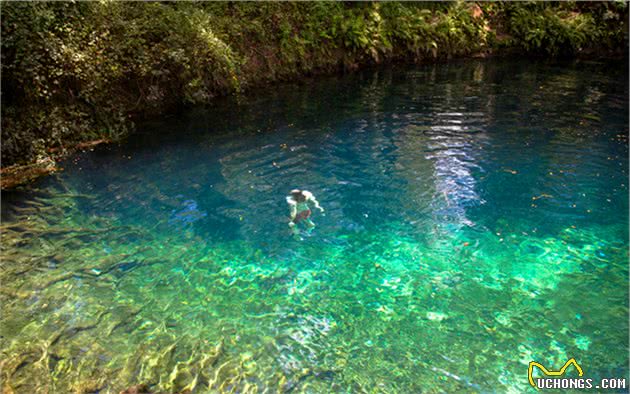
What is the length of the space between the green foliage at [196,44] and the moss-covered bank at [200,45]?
0.12ft

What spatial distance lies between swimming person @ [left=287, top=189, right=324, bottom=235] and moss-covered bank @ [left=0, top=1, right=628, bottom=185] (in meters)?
6.81

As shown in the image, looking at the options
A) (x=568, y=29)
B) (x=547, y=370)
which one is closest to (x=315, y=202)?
(x=547, y=370)

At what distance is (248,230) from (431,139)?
624 centimetres

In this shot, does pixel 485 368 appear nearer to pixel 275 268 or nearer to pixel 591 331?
pixel 591 331

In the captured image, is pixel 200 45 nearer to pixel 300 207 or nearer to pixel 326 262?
pixel 300 207

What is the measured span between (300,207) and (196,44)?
8.44m

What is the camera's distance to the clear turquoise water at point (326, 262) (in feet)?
17.0

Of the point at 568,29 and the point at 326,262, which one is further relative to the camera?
the point at 568,29

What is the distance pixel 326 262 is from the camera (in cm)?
704

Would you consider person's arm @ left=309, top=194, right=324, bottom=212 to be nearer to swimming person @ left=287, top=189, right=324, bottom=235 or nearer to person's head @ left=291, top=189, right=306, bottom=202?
swimming person @ left=287, top=189, right=324, bottom=235

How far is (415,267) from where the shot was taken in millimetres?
6812

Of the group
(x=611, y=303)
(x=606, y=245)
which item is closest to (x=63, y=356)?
(x=611, y=303)

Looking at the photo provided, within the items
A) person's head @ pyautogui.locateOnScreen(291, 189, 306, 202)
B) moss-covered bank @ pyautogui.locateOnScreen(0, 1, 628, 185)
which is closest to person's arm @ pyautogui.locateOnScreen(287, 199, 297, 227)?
person's head @ pyautogui.locateOnScreen(291, 189, 306, 202)

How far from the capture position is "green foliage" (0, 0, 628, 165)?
11250 mm
